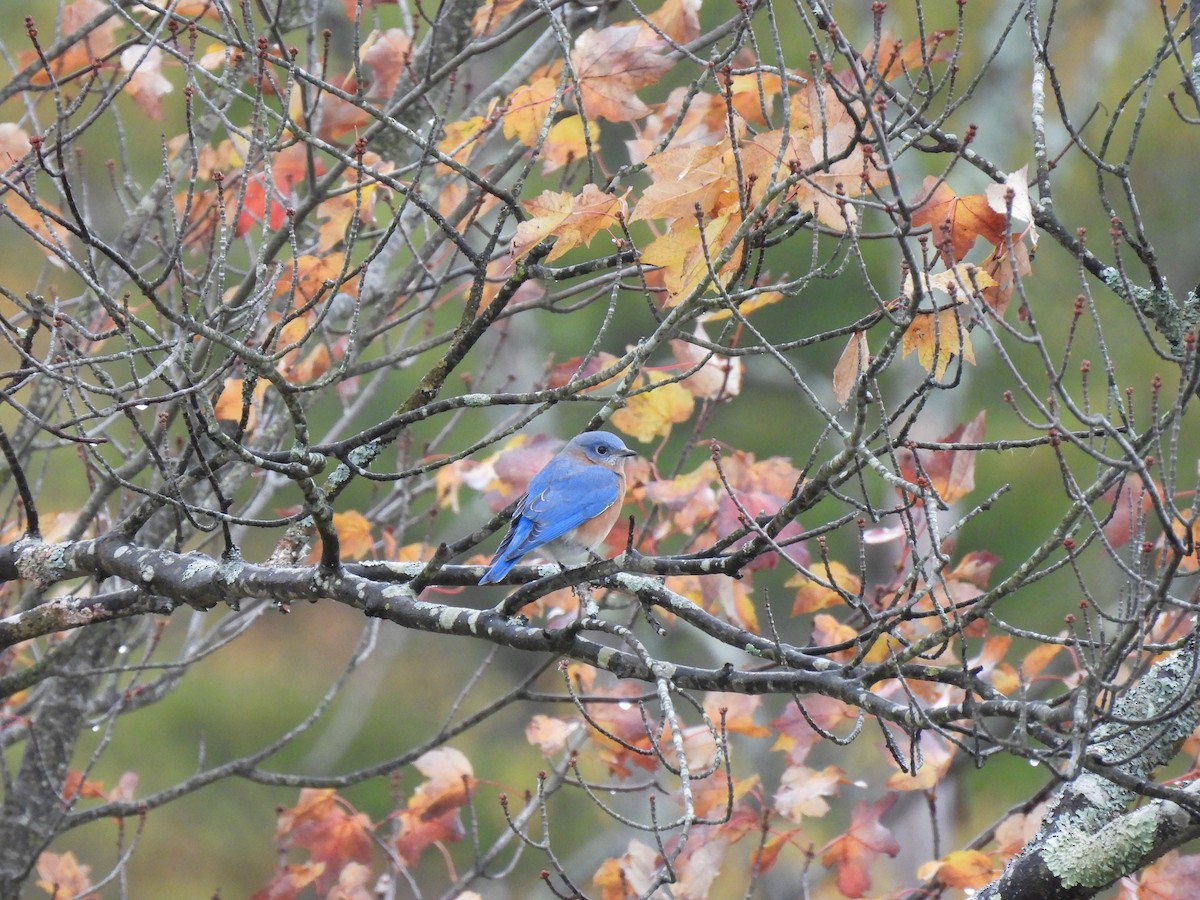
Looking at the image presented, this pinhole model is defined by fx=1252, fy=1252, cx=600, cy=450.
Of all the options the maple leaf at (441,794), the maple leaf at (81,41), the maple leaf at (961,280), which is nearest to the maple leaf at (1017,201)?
the maple leaf at (961,280)

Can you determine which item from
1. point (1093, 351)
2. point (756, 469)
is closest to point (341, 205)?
point (756, 469)

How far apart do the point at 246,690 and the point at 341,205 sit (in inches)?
384

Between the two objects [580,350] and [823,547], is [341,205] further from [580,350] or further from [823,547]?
[580,350]

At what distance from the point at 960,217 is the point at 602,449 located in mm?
1942

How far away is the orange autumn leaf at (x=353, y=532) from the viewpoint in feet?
14.6

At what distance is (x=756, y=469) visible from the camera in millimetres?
4176

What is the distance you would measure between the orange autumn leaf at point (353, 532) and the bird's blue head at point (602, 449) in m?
0.80

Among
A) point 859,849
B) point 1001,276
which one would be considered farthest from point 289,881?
point 1001,276

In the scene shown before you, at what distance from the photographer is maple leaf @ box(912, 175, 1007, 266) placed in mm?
2818

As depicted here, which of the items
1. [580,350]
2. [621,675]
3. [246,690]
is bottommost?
[621,675]

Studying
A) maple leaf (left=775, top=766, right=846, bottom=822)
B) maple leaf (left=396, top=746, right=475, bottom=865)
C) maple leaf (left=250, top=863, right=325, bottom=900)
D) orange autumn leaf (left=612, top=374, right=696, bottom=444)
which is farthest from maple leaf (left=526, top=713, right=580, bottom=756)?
orange autumn leaf (left=612, top=374, right=696, bottom=444)

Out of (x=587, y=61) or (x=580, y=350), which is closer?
(x=587, y=61)

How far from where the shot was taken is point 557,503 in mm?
4113

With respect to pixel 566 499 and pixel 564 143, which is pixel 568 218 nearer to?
pixel 564 143
